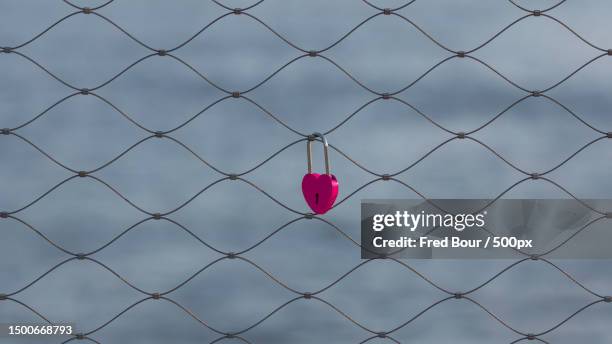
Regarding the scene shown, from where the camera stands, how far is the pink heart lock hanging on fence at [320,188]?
2.07 meters

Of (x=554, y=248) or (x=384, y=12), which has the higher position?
(x=384, y=12)

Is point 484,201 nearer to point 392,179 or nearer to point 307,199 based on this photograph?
point 392,179

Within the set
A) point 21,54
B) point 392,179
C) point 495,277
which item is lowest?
point 495,277

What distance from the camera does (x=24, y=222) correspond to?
7.42ft

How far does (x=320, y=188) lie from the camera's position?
2074 mm

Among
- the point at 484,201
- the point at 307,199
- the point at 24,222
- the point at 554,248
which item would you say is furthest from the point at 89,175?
the point at 554,248

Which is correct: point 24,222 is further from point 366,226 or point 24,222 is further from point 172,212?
point 366,226

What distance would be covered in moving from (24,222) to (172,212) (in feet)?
0.89

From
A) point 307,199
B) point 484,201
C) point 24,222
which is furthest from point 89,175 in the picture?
point 484,201

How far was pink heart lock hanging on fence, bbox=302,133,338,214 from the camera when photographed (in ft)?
6.79

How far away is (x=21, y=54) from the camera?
2.30 metres

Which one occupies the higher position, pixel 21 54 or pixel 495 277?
pixel 21 54

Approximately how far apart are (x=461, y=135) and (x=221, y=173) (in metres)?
0.45

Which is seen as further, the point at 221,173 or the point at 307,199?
the point at 221,173
